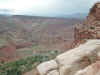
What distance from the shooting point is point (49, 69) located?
923 cm

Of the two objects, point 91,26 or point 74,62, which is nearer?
point 74,62

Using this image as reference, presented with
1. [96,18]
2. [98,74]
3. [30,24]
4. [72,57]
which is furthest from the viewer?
[30,24]

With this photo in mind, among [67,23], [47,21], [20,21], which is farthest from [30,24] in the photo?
[67,23]

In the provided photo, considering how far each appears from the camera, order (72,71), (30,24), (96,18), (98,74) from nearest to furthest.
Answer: (98,74)
(72,71)
(96,18)
(30,24)

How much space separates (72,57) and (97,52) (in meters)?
1.44

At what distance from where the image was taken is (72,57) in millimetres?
9016

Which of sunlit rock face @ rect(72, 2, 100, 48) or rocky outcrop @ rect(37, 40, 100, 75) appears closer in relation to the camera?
rocky outcrop @ rect(37, 40, 100, 75)

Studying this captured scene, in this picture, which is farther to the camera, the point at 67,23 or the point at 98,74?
the point at 67,23

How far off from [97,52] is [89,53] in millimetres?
435

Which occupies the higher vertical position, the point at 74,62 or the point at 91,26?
the point at 91,26

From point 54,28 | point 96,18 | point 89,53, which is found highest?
point 96,18

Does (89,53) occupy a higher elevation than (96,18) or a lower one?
lower

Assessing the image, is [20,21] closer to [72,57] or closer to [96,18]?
[96,18]

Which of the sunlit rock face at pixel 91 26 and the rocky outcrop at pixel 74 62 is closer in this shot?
the rocky outcrop at pixel 74 62
